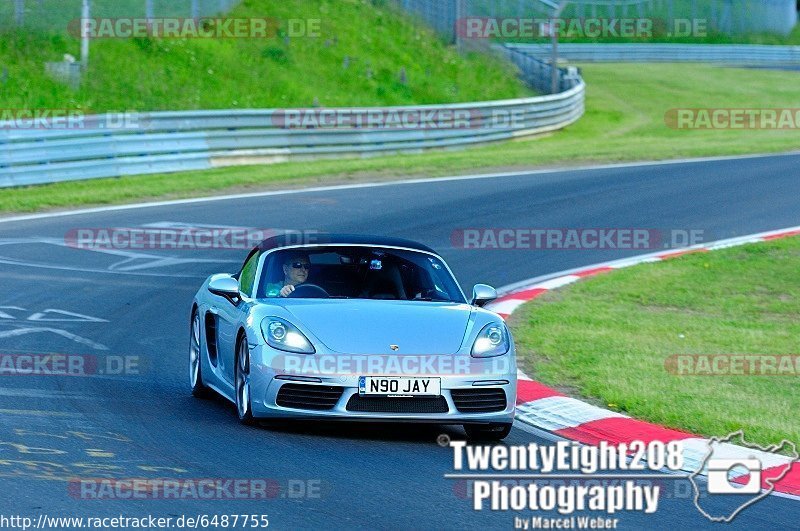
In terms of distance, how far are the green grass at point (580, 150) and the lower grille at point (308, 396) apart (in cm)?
1185

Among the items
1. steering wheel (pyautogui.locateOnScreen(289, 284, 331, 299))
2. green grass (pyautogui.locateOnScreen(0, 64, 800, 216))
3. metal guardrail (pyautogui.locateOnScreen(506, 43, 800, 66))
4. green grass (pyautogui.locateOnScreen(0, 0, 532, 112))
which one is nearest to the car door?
steering wheel (pyautogui.locateOnScreen(289, 284, 331, 299))

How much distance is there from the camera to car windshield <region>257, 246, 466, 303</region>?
30.2 ft

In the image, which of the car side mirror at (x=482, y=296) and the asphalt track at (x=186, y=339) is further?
the car side mirror at (x=482, y=296)

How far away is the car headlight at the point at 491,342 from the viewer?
8.34 metres

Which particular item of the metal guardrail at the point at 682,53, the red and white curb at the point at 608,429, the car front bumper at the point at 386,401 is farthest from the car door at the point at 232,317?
the metal guardrail at the point at 682,53

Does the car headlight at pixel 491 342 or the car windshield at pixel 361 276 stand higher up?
the car windshield at pixel 361 276

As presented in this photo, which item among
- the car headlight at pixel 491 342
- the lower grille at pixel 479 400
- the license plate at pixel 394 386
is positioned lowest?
the lower grille at pixel 479 400

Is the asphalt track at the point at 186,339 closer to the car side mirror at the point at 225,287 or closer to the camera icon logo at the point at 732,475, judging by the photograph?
the camera icon logo at the point at 732,475

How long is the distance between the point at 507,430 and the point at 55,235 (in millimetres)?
9902

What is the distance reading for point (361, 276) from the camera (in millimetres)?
9383

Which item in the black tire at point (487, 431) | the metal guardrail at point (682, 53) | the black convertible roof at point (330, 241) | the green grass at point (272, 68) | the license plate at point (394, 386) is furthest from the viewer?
the metal guardrail at point (682, 53)

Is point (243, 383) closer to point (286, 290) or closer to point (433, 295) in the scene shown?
point (286, 290)

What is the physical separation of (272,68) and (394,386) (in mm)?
26286

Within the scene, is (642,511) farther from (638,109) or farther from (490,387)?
(638,109)
